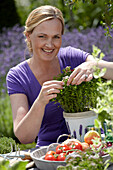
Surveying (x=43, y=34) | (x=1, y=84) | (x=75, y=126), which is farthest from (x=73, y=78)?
(x=1, y=84)

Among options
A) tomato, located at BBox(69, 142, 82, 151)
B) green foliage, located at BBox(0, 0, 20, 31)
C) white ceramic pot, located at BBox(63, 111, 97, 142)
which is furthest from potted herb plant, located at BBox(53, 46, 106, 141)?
green foliage, located at BBox(0, 0, 20, 31)

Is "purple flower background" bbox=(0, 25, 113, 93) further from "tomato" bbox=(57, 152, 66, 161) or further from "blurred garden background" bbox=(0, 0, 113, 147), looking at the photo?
"tomato" bbox=(57, 152, 66, 161)

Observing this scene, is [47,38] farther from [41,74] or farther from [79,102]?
[79,102]

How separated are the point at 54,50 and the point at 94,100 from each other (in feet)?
2.18

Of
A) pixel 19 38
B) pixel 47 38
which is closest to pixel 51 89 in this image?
pixel 47 38

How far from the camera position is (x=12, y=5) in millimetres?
8820

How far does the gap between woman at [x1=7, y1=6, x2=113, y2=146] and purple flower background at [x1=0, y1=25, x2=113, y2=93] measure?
4223mm

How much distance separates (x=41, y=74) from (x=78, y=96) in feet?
2.53

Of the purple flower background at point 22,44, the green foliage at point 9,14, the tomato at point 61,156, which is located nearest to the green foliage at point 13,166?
the tomato at point 61,156

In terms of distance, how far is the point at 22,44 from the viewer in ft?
26.6

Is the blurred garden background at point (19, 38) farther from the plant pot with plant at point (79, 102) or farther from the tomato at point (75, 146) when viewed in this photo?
the tomato at point (75, 146)

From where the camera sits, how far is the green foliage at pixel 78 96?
1770mm

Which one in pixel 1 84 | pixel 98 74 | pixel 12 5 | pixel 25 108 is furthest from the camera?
pixel 12 5

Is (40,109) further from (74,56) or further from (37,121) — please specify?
(74,56)
